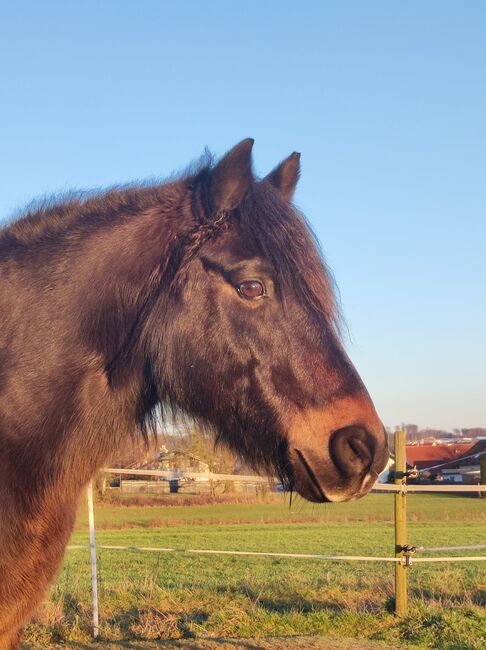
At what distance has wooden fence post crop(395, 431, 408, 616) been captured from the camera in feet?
26.1

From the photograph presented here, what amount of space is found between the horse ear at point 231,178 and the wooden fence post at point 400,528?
615 cm

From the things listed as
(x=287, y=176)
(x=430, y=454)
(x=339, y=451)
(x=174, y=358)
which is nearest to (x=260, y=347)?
(x=174, y=358)

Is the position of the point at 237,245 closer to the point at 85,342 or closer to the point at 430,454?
the point at 85,342

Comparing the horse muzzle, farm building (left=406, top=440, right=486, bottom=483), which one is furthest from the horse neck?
farm building (left=406, top=440, right=486, bottom=483)

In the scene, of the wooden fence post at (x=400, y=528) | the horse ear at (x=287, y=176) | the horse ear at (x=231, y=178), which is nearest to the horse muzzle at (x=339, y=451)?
the horse ear at (x=231, y=178)

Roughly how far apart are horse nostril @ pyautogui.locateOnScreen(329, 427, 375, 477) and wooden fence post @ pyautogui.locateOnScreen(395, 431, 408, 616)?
6.09 metres

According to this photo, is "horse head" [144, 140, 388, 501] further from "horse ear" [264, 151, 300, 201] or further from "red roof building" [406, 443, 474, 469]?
"red roof building" [406, 443, 474, 469]

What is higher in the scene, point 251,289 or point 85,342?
point 251,289

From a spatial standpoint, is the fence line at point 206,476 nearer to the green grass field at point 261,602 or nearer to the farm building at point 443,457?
the green grass field at point 261,602

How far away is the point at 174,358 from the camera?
249 cm

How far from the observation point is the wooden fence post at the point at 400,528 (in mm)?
7969

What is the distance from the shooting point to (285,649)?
6.68m

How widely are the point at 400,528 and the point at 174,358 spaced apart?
6.55m

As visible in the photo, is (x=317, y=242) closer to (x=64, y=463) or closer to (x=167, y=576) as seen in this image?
(x=64, y=463)
